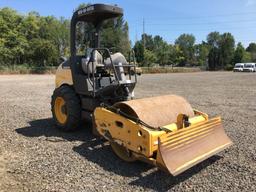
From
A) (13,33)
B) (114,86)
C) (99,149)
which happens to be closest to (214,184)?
(99,149)

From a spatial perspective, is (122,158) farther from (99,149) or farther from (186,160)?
(186,160)

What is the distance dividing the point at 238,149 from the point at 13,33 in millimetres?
52706

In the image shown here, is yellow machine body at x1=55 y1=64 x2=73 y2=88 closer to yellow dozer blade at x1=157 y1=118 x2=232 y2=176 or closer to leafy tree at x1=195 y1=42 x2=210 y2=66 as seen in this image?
yellow dozer blade at x1=157 y1=118 x2=232 y2=176

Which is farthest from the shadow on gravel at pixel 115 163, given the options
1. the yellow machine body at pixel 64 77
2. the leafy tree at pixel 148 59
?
the leafy tree at pixel 148 59

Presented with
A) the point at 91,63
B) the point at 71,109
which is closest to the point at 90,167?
the point at 71,109

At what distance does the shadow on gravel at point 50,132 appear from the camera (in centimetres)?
657

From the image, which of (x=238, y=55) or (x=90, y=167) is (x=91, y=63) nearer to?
(x=90, y=167)

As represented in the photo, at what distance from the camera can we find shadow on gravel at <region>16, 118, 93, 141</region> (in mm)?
6574

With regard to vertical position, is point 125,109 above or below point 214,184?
above

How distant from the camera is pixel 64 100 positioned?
265 inches

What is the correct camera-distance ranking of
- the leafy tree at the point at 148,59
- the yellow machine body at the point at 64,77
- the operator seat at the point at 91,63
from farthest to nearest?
the leafy tree at the point at 148,59
the yellow machine body at the point at 64,77
the operator seat at the point at 91,63

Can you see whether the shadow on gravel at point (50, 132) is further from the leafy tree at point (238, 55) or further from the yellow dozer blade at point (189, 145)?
the leafy tree at point (238, 55)

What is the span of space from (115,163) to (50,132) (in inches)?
98.0

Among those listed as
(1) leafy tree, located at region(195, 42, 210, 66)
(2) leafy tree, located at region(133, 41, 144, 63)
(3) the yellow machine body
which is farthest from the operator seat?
(1) leafy tree, located at region(195, 42, 210, 66)
